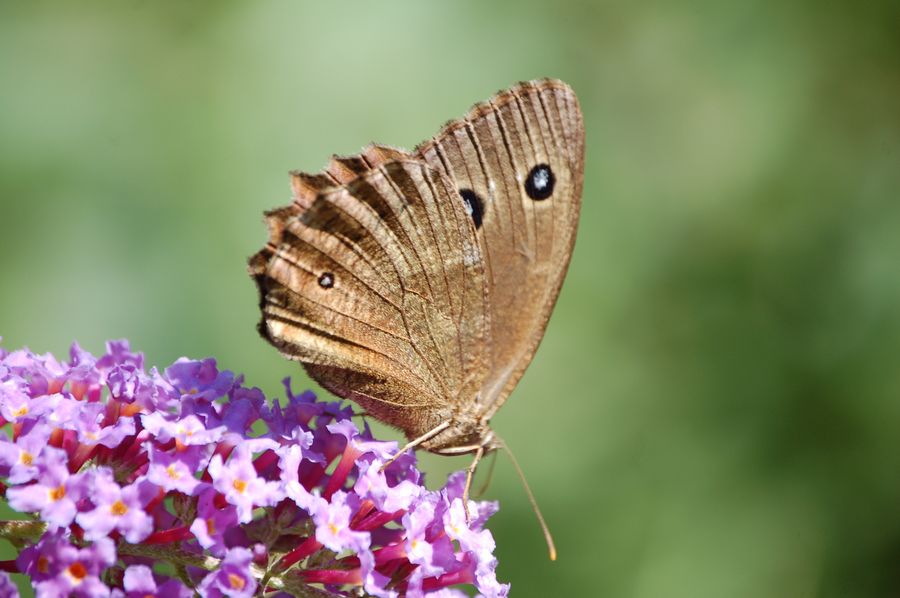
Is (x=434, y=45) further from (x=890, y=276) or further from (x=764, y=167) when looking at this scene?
(x=890, y=276)

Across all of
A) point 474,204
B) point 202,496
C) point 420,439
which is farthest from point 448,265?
point 202,496

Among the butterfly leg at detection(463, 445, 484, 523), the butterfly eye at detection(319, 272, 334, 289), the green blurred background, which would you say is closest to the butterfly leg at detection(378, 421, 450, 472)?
the butterfly leg at detection(463, 445, 484, 523)

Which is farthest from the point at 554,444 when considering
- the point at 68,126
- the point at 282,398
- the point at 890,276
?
the point at 68,126

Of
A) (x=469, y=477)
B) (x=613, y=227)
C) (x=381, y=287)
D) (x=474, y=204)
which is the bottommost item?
(x=469, y=477)

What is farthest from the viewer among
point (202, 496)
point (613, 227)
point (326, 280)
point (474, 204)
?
point (613, 227)

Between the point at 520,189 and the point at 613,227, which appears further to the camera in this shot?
the point at 613,227

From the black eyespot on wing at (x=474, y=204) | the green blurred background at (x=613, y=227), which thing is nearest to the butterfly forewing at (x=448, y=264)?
the black eyespot on wing at (x=474, y=204)

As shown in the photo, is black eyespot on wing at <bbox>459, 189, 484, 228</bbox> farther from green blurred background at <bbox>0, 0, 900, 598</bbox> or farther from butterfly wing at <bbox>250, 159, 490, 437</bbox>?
green blurred background at <bbox>0, 0, 900, 598</bbox>

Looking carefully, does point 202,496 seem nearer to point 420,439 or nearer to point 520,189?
point 420,439
